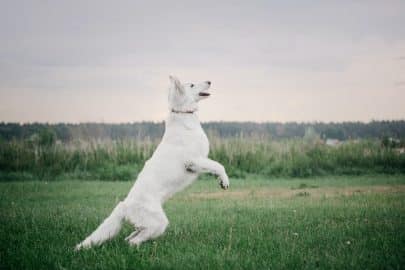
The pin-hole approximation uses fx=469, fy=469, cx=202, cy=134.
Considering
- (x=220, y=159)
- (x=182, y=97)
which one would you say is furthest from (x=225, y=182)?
(x=220, y=159)

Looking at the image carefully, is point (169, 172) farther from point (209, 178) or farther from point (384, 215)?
point (209, 178)

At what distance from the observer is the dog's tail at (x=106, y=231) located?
5.55 meters

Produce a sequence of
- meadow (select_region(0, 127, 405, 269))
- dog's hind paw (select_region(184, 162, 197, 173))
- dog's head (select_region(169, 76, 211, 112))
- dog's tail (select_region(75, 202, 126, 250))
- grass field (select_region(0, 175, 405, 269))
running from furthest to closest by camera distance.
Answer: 1. dog's head (select_region(169, 76, 211, 112))
2. dog's hind paw (select_region(184, 162, 197, 173))
3. dog's tail (select_region(75, 202, 126, 250))
4. meadow (select_region(0, 127, 405, 269))
5. grass field (select_region(0, 175, 405, 269))

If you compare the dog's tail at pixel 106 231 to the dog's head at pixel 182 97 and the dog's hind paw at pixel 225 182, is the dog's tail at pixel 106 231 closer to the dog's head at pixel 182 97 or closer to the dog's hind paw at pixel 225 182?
the dog's hind paw at pixel 225 182

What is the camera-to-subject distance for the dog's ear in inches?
242

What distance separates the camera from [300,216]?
7.80 meters

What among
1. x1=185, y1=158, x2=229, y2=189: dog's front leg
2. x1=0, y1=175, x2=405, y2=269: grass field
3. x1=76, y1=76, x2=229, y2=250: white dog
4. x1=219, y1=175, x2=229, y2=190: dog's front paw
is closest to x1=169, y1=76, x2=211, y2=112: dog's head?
x1=76, y1=76, x2=229, y2=250: white dog

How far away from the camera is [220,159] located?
16922 millimetres

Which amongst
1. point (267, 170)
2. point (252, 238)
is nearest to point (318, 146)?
point (267, 170)

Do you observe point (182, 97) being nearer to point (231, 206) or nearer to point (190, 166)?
point (190, 166)

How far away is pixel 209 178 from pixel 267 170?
232 centimetres

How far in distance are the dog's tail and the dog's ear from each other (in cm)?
170

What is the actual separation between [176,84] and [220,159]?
428 inches

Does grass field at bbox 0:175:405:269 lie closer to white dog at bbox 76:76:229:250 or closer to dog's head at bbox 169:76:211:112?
white dog at bbox 76:76:229:250
